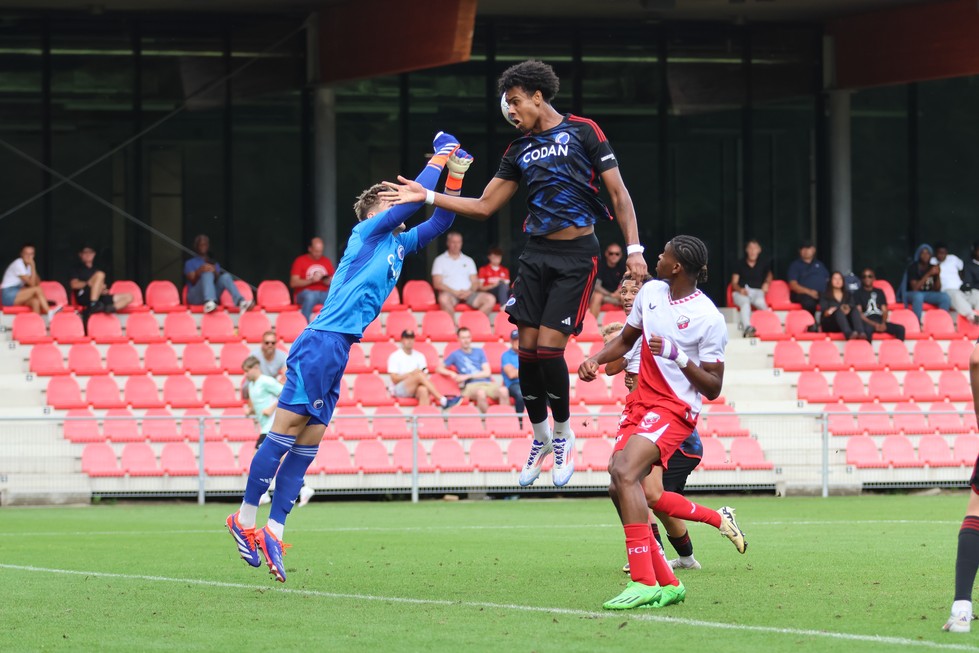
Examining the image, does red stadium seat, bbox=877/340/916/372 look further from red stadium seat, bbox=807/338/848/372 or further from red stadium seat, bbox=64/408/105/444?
red stadium seat, bbox=64/408/105/444

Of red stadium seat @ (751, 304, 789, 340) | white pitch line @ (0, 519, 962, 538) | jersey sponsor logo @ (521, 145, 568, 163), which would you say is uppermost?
jersey sponsor logo @ (521, 145, 568, 163)

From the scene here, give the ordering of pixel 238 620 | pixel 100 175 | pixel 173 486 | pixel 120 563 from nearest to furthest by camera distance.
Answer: pixel 238 620 < pixel 120 563 < pixel 173 486 < pixel 100 175

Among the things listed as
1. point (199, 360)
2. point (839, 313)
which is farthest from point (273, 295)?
point (839, 313)

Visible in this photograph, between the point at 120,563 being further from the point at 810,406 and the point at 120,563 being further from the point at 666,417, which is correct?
the point at 810,406

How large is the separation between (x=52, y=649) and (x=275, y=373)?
474 inches

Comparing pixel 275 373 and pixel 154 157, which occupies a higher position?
pixel 154 157

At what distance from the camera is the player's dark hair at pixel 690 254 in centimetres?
822

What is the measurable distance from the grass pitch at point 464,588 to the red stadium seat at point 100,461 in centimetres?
239

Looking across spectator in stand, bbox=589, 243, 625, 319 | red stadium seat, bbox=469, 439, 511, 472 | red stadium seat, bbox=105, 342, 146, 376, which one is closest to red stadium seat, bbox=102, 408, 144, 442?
red stadium seat, bbox=105, 342, 146, 376

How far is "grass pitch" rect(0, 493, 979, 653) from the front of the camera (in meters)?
7.07

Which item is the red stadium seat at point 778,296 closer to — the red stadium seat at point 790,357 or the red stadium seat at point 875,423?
the red stadium seat at point 790,357

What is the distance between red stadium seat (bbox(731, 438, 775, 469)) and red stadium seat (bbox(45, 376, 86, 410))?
27.3ft

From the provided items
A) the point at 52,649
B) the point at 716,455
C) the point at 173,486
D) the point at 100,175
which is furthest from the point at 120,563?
the point at 100,175

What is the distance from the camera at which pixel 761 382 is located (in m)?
21.8
